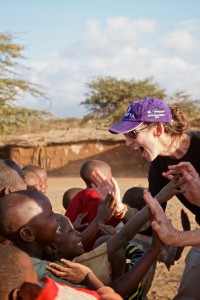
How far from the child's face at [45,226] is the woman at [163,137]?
753 millimetres

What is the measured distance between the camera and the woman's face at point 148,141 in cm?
312

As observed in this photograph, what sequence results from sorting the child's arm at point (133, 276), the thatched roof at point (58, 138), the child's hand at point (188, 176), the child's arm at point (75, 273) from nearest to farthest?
the child's arm at point (75, 273)
the child's arm at point (133, 276)
the child's hand at point (188, 176)
the thatched roof at point (58, 138)

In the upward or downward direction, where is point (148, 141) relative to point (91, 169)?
upward

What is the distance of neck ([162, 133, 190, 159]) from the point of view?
3.25m

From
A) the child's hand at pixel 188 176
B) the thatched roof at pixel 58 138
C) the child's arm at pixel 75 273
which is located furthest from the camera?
the thatched roof at pixel 58 138

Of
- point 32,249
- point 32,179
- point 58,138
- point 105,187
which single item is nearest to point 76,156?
point 58,138

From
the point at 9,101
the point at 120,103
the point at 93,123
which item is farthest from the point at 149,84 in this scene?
the point at 9,101

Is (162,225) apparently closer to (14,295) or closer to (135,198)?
(14,295)

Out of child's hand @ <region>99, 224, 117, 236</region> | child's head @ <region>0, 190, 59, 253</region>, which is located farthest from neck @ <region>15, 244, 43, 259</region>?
child's hand @ <region>99, 224, 117, 236</region>

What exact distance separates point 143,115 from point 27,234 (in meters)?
1.11

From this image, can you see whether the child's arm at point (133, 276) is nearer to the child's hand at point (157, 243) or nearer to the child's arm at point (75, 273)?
the child's hand at point (157, 243)

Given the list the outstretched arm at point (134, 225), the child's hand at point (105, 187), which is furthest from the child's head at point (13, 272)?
the child's hand at point (105, 187)

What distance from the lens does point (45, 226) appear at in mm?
2582

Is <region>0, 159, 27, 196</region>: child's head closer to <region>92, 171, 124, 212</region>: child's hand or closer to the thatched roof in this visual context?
<region>92, 171, 124, 212</region>: child's hand
